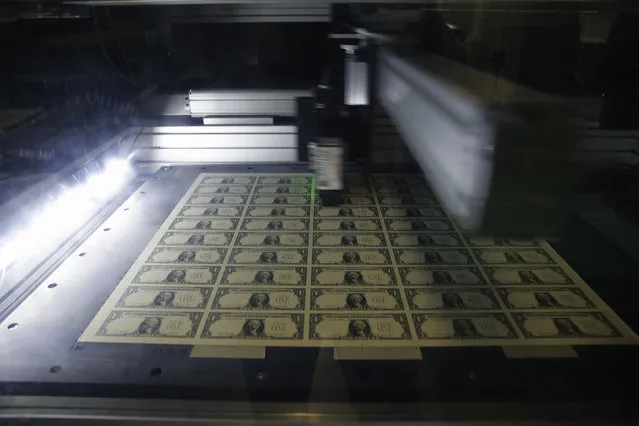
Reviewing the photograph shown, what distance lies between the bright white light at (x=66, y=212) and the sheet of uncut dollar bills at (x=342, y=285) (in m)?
0.23

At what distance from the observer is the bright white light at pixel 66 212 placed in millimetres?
1065

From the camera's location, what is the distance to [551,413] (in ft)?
2.25

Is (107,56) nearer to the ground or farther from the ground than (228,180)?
farther from the ground

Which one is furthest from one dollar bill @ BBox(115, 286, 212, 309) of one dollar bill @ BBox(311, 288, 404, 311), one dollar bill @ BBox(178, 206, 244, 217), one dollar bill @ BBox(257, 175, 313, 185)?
one dollar bill @ BBox(257, 175, 313, 185)

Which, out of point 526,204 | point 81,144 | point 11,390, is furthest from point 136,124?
point 526,204

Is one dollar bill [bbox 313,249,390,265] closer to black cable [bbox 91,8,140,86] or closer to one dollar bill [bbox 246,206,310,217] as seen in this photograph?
one dollar bill [bbox 246,206,310,217]

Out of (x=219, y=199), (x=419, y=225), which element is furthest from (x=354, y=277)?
(x=219, y=199)

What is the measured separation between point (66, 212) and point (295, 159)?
2.16 ft

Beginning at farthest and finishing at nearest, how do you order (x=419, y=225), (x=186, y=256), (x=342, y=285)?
(x=419, y=225) < (x=186, y=256) < (x=342, y=285)

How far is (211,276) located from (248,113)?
63 cm

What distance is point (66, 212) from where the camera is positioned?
4.04 ft

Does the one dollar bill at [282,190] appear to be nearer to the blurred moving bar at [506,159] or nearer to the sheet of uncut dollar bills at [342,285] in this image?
the sheet of uncut dollar bills at [342,285]

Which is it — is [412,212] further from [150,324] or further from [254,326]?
[150,324]

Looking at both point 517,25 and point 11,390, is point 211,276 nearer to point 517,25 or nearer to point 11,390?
point 11,390
